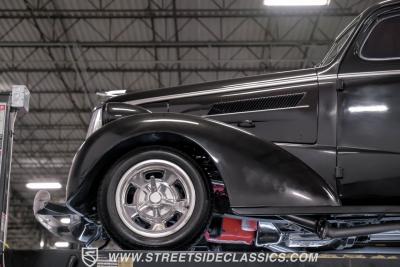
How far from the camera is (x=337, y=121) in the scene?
3.78 metres

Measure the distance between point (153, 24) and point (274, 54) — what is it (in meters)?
4.48

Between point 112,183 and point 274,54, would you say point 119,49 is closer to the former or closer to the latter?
point 274,54


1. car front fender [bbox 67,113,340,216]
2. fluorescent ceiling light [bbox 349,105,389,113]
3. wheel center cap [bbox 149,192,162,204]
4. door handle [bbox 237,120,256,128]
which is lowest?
wheel center cap [bbox 149,192,162,204]

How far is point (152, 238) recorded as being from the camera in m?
3.41

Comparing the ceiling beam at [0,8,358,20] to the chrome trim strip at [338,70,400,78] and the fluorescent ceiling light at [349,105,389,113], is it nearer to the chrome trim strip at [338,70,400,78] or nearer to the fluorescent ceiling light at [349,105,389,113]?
the chrome trim strip at [338,70,400,78]

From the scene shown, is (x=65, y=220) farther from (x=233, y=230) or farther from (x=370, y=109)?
(x=370, y=109)

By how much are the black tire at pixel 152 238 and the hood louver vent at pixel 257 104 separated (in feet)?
2.14

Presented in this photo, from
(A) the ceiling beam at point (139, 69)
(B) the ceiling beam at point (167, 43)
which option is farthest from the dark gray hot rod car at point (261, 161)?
(A) the ceiling beam at point (139, 69)

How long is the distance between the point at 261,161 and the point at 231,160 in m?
0.20

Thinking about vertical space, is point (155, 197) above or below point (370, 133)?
below

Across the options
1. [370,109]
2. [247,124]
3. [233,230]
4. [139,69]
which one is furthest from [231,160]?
[139,69]

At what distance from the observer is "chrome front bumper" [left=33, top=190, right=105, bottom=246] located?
387 centimetres

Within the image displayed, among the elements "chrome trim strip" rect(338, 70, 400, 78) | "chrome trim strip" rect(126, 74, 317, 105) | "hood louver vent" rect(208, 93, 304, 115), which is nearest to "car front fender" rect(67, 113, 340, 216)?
"hood louver vent" rect(208, 93, 304, 115)

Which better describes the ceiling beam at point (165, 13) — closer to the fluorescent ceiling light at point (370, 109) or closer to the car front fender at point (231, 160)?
the fluorescent ceiling light at point (370, 109)
